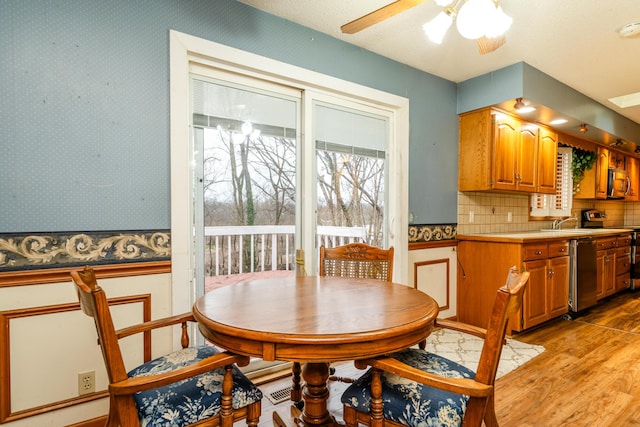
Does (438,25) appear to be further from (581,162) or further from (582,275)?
(581,162)

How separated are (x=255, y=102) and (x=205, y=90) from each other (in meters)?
0.35

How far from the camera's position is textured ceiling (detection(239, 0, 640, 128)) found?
7.29 ft

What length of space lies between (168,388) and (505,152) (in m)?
3.52

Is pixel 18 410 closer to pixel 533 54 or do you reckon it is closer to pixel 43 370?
pixel 43 370

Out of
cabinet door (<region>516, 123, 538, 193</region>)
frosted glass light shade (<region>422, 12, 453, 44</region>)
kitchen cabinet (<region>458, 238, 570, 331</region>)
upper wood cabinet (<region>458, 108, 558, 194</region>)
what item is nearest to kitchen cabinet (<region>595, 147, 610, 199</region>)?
upper wood cabinet (<region>458, 108, 558, 194</region>)

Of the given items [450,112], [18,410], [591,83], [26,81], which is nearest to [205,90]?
[26,81]

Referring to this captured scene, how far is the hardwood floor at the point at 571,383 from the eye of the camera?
6.24 feet

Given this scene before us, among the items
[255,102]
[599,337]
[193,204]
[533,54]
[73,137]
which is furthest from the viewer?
[599,337]

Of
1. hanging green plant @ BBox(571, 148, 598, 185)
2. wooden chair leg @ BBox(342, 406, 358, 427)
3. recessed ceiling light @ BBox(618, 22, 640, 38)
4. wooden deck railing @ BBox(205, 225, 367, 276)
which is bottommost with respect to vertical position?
wooden chair leg @ BBox(342, 406, 358, 427)

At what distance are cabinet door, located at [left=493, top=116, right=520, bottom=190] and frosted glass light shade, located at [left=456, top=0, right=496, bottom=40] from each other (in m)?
2.20

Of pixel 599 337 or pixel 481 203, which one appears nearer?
pixel 599 337

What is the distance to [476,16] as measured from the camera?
1390mm

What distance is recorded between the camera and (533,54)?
2889 mm

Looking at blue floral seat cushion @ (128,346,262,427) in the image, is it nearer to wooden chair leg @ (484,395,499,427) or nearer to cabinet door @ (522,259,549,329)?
wooden chair leg @ (484,395,499,427)
